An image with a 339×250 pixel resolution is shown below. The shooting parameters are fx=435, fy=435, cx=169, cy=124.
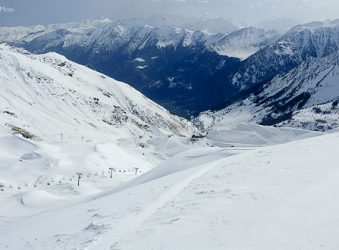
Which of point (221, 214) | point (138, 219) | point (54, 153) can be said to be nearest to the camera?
point (221, 214)

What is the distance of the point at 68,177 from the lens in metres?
53.6

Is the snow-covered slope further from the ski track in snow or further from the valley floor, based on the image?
the ski track in snow

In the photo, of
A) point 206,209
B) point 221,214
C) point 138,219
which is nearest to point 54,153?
point 138,219

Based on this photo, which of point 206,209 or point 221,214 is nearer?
point 221,214

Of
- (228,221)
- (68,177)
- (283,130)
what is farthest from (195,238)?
(283,130)

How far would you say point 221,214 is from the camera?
17312 mm

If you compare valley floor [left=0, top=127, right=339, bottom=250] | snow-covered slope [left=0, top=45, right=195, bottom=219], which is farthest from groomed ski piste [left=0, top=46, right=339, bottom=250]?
snow-covered slope [left=0, top=45, right=195, bottom=219]

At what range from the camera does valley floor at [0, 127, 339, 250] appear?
1471cm

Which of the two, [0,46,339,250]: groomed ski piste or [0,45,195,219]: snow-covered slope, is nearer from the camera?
[0,46,339,250]: groomed ski piste

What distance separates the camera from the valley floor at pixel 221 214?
48.3 ft

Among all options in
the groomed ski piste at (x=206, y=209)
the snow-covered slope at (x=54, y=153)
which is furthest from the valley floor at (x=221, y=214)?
the snow-covered slope at (x=54, y=153)

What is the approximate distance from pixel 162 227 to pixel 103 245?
2.39m

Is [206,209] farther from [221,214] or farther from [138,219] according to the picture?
[138,219]

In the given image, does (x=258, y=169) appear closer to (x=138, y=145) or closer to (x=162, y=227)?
(x=162, y=227)
